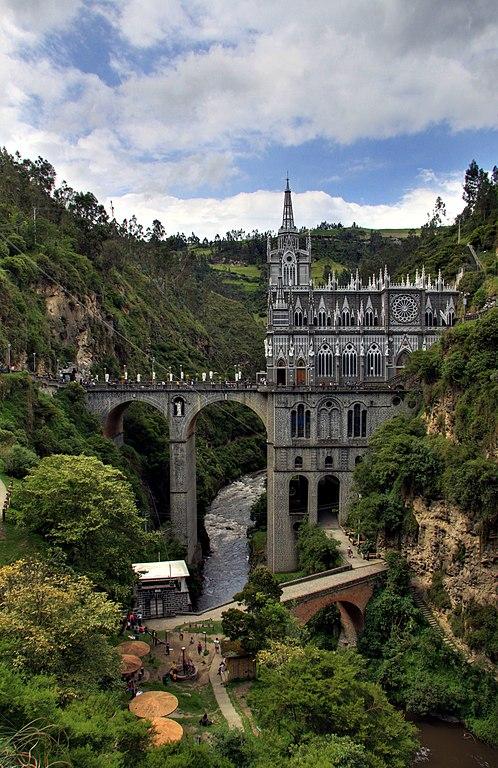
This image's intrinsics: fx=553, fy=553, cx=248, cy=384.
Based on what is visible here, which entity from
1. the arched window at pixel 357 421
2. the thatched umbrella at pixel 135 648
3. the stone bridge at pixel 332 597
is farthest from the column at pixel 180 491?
the thatched umbrella at pixel 135 648

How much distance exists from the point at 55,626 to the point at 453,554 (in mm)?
25778

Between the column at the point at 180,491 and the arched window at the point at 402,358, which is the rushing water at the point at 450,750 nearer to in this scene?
the column at the point at 180,491

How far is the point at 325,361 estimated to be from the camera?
173 feet

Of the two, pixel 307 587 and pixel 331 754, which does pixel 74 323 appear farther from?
pixel 331 754

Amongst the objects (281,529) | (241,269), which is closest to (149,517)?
(281,529)

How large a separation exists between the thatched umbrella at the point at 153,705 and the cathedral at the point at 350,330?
3351cm

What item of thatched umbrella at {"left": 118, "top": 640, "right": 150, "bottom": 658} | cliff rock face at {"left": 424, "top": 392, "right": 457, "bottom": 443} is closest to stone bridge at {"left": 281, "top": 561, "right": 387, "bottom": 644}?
thatched umbrella at {"left": 118, "top": 640, "right": 150, "bottom": 658}

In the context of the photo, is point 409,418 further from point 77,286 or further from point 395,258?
point 395,258

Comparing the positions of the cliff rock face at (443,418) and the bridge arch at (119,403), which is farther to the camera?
the bridge arch at (119,403)

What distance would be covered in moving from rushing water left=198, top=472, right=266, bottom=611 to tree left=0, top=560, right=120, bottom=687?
26366 millimetres

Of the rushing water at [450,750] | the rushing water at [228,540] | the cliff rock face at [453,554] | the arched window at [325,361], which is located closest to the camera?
the rushing water at [450,750]

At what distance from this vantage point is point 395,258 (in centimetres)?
10988

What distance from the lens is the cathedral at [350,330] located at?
52.2 meters

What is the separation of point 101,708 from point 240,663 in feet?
38.3
